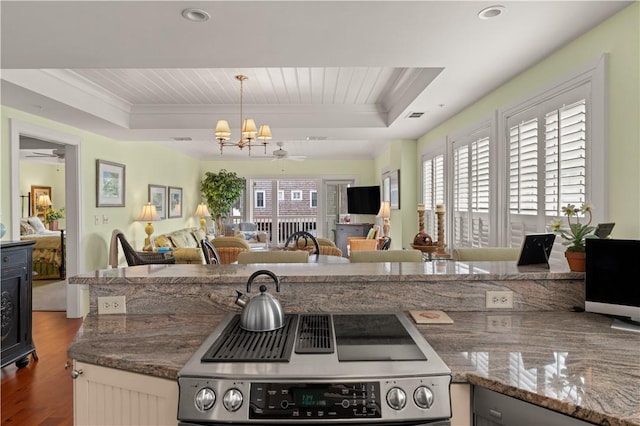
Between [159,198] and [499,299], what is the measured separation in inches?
250

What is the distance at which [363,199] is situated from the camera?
9.02m

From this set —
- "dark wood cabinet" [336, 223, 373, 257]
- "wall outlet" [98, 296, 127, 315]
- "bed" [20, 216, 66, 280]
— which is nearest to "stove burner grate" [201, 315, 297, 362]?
"wall outlet" [98, 296, 127, 315]

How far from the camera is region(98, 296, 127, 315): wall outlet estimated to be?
5.77 ft

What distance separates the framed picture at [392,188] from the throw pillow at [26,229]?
7.30 meters

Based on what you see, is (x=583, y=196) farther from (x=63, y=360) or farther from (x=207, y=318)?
(x=63, y=360)

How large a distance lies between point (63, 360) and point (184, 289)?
2.49 m

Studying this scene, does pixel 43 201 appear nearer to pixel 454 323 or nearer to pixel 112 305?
pixel 112 305

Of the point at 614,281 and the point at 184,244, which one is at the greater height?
the point at 614,281

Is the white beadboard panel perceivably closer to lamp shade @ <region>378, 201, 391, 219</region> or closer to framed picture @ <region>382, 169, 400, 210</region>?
framed picture @ <region>382, 169, 400, 210</region>

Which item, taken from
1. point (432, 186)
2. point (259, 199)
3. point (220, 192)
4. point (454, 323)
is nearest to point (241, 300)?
point (454, 323)

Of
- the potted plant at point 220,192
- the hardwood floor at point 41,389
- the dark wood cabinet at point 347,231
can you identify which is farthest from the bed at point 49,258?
the dark wood cabinet at point 347,231

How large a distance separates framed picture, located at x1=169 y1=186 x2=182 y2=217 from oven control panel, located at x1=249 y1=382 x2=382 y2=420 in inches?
272

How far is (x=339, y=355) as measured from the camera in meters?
1.27

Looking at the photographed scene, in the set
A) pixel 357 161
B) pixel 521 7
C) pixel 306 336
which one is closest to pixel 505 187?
pixel 521 7
